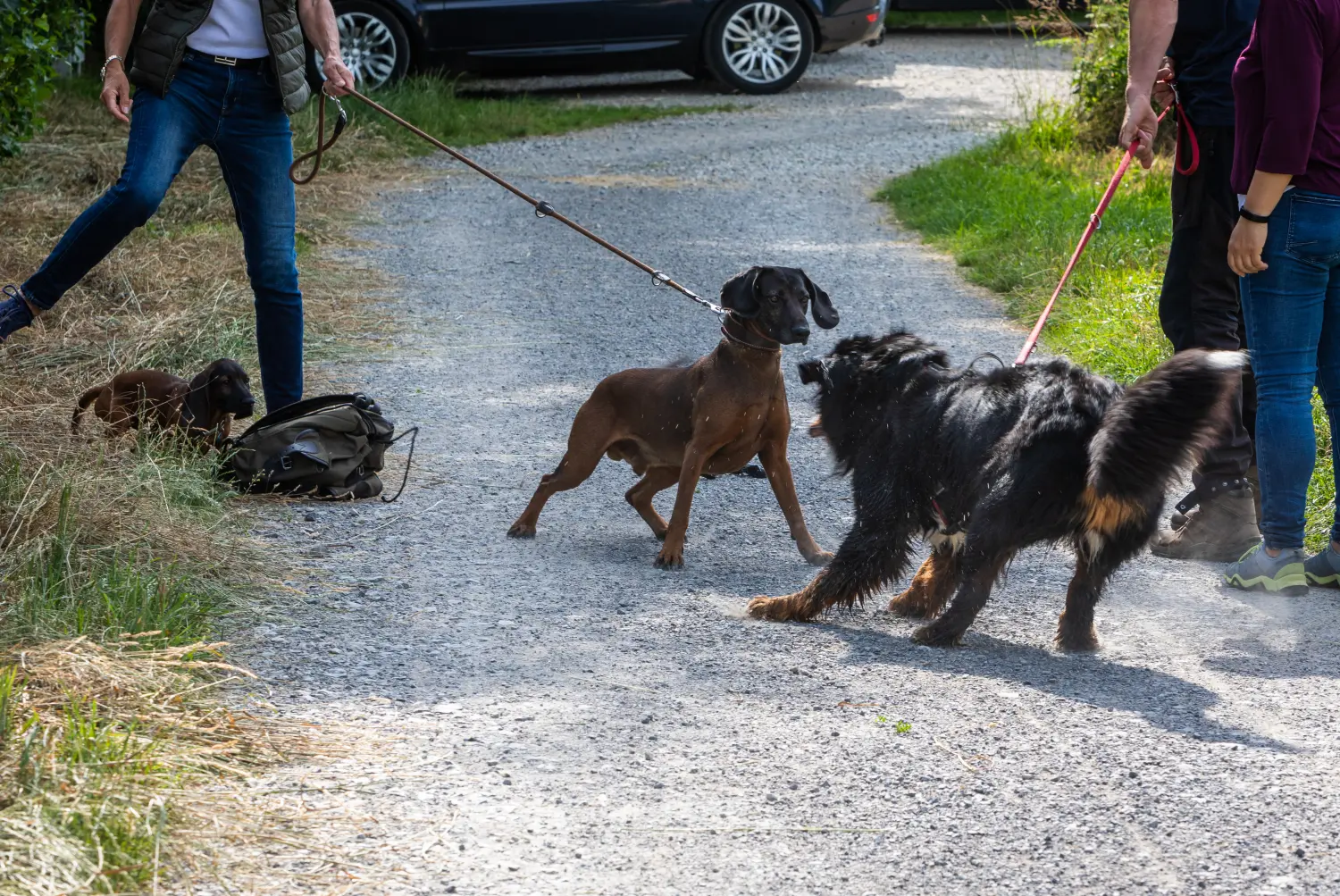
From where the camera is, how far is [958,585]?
4363 mm

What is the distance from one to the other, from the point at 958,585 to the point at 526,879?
193cm

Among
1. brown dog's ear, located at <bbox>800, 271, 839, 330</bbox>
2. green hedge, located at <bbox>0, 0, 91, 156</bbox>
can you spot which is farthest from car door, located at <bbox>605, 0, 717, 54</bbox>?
brown dog's ear, located at <bbox>800, 271, 839, 330</bbox>

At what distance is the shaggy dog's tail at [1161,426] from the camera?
3.77 meters

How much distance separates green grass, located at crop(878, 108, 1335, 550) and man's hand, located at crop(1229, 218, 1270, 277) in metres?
1.29

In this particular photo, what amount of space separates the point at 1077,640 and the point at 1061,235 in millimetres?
5448

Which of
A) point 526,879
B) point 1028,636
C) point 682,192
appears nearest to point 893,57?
point 682,192

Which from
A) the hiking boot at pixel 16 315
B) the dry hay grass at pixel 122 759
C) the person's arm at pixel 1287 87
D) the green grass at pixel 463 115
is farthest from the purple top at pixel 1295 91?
the green grass at pixel 463 115

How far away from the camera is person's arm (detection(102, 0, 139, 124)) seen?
5285 millimetres

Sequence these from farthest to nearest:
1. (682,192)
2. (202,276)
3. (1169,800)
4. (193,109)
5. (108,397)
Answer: (682,192) < (202,276) < (108,397) < (193,109) < (1169,800)

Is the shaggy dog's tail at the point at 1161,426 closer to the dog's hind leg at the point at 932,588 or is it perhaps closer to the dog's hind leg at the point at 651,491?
the dog's hind leg at the point at 932,588

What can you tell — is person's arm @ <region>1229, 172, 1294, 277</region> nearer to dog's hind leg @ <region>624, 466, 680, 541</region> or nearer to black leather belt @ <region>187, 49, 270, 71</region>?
dog's hind leg @ <region>624, 466, 680, 541</region>

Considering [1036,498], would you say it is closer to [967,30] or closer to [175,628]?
[175,628]

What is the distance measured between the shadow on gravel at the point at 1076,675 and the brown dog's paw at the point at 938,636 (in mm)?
24

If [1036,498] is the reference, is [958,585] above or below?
below
